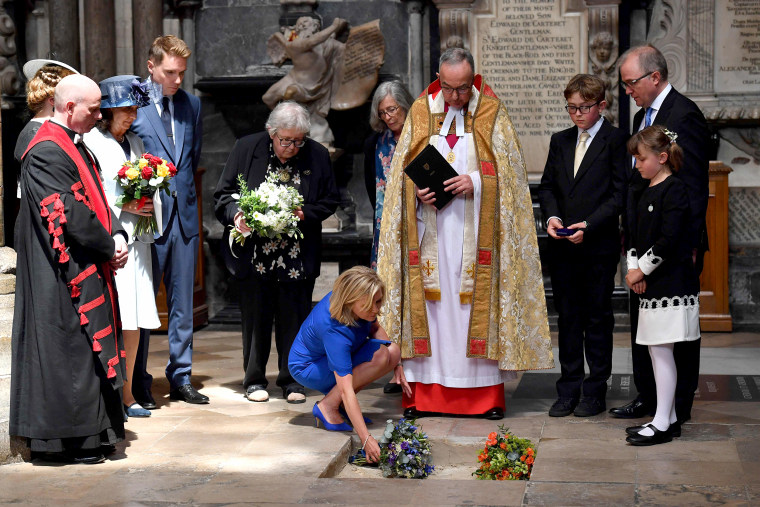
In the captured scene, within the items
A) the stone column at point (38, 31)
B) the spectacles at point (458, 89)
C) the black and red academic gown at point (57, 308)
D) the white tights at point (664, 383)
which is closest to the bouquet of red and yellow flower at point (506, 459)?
the white tights at point (664, 383)

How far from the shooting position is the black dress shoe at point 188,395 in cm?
621

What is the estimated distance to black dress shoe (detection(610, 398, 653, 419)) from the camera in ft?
18.7

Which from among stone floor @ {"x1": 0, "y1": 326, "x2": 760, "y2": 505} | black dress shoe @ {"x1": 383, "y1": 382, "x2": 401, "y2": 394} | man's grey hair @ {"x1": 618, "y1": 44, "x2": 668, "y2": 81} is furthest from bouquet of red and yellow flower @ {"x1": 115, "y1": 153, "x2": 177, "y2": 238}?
man's grey hair @ {"x1": 618, "y1": 44, "x2": 668, "y2": 81}

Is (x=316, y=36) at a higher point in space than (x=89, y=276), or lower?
higher

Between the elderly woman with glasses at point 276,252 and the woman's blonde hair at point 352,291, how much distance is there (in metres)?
0.98

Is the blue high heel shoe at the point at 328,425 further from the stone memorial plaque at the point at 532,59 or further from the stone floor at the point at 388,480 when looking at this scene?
the stone memorial plaque at the point at 532,59

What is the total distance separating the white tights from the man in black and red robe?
2.39m

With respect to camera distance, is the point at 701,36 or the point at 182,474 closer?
the point at 182,474

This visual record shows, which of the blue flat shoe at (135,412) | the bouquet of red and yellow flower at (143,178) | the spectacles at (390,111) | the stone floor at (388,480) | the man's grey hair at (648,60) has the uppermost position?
the man's grey hair at (648,60)

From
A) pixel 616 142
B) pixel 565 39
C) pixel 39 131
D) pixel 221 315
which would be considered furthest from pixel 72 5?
pixel 616 142

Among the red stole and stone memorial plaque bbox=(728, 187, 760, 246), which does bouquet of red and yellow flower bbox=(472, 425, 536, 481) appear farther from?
stone memorial plaque bbox=(728, 187, 760, 246)

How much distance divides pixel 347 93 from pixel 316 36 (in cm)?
51

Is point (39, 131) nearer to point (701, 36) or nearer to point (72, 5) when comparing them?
point (72, 5)

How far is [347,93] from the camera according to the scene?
351 inches
